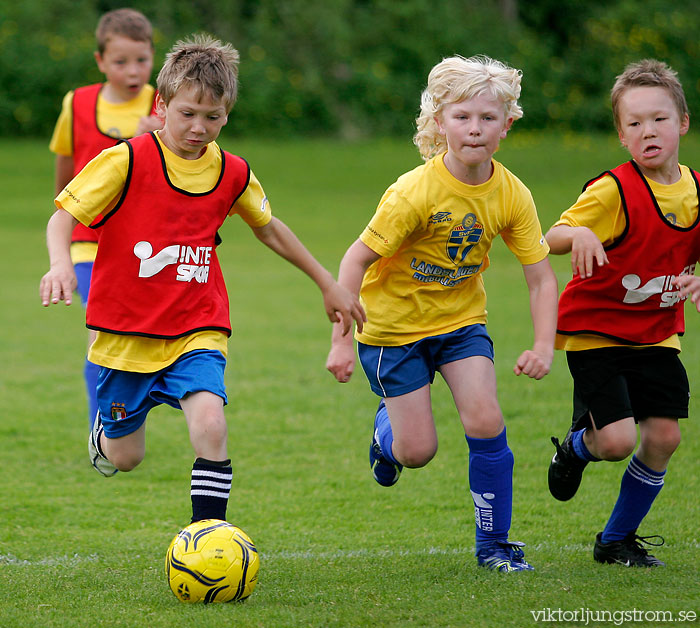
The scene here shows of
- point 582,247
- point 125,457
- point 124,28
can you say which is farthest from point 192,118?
point 124,28

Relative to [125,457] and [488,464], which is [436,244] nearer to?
[488,464]

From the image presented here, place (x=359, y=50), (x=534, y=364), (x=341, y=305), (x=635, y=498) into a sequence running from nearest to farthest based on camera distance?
(x=534, y=364) → (x=341, y=305) → (x=635, y=498) → (x=359, y=50)

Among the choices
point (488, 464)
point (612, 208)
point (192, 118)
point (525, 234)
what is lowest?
point (488, 464)

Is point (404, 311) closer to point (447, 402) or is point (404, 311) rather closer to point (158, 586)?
point (158, 586)

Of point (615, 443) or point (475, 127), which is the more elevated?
point (475, 127)

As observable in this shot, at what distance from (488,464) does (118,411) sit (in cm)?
149

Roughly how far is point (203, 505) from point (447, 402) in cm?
390

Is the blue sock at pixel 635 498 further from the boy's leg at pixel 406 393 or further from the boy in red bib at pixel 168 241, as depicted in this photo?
the boy in red bib at pixel 168 241

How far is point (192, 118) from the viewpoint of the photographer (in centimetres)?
400

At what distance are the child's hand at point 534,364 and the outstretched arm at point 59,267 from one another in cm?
165

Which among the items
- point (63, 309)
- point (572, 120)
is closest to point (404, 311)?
point (63, 309)

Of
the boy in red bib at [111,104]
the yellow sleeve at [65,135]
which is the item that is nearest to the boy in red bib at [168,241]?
the boy in red bib at [111,104]

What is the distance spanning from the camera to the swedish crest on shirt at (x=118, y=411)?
13.9 feet

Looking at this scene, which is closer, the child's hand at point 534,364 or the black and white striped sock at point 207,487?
the black and white striped sock at point 207,487
